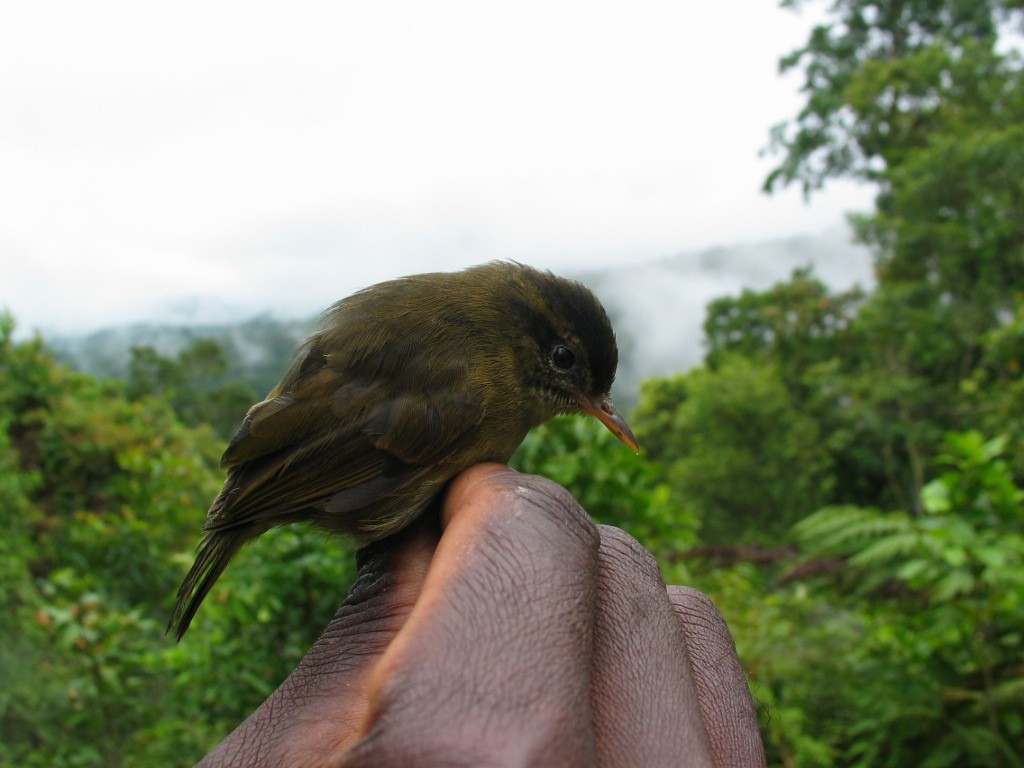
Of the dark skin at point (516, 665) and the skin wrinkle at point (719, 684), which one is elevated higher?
the dark skin at point (516, 665)

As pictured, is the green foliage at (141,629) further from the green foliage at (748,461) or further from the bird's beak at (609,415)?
the green foliage at (748,461)

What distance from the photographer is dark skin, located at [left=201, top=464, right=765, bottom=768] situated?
877mm

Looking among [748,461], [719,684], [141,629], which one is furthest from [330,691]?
A: [748,461]

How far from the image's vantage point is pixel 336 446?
197cm

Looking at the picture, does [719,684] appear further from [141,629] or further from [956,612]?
[141,629]

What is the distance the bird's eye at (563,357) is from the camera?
2.26 metres

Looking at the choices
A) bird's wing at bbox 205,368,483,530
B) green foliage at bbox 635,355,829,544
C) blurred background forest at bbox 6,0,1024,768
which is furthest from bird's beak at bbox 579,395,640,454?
green foliage at bbox 635,355,829,544

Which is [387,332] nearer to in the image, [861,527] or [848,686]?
[861,527]

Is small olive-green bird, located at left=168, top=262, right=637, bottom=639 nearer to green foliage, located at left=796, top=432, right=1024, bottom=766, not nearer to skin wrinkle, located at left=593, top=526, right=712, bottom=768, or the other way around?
skin wrinkle, located at left=593, top=526, right=712, bottom=768

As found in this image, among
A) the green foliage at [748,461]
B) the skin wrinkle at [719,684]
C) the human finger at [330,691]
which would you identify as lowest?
the green foliage at [748,461]

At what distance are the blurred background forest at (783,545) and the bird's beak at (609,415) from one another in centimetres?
80

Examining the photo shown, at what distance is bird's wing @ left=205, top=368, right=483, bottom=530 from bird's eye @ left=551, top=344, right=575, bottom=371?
34 centimetres

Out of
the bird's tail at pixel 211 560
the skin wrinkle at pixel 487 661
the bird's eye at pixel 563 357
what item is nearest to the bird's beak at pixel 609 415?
the bird's eye at pixel 563 357

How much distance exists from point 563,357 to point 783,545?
319 inches
